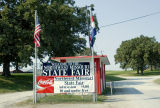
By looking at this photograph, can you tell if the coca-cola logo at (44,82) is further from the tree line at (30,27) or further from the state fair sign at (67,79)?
the tree line at (30,27)

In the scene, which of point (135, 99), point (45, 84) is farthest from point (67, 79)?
point (135, 99)

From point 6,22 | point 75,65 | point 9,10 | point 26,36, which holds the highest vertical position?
point 9,10

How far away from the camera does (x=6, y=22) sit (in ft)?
75.8

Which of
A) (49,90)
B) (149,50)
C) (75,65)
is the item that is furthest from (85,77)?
(149,50)

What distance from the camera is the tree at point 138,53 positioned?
6806 cm

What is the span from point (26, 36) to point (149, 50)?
176 feet

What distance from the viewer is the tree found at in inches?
2680

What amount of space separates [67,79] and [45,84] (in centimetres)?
142

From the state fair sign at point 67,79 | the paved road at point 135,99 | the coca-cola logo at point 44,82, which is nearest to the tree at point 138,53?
the paved road at point 135,99

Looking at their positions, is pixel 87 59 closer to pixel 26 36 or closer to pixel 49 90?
pixel 49 90

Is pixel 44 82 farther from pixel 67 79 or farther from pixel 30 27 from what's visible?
pixel 30 27

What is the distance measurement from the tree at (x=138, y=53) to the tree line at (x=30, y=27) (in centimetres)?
4413

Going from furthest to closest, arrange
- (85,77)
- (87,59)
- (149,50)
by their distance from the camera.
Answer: (149,50), (87,59), (85,77)

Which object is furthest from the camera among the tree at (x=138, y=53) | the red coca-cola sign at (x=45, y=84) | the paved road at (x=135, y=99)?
the tree at (x=138, y=53)
